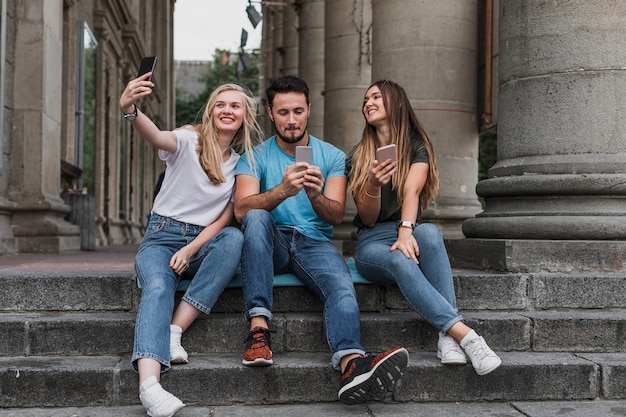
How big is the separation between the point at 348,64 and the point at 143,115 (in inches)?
343

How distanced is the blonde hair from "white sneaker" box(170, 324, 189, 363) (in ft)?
3.22

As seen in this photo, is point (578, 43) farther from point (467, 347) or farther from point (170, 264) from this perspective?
point (170, 264)

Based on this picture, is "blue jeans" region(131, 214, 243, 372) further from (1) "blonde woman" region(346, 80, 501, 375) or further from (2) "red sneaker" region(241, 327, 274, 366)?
(1) "blonde woman" region(346, 80, 501, 375)

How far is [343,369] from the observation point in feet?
13.9

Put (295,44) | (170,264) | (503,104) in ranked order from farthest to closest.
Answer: (295,44) → (503,104) → (170,264)

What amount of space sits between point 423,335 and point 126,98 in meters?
2.26

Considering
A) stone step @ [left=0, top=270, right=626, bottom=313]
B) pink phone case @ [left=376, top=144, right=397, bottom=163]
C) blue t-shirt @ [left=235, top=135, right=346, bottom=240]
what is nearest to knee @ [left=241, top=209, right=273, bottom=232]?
blue t-shirt @ [left=235, top=135, right=346, bottom=240]

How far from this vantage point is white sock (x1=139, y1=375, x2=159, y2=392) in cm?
396

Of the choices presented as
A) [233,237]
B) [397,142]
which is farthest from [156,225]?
[397,142]

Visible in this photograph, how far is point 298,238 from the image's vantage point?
4.94 meters

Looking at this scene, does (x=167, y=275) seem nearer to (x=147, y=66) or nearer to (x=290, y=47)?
(x=147, y=66)

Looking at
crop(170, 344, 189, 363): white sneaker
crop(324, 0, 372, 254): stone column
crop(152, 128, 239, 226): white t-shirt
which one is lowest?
crop(170, 344, 189, 363): white sneaker

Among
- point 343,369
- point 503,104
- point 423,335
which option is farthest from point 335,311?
point 503,104

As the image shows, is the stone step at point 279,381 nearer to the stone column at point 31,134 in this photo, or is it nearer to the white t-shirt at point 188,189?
the white t-shirt at point 188,189
